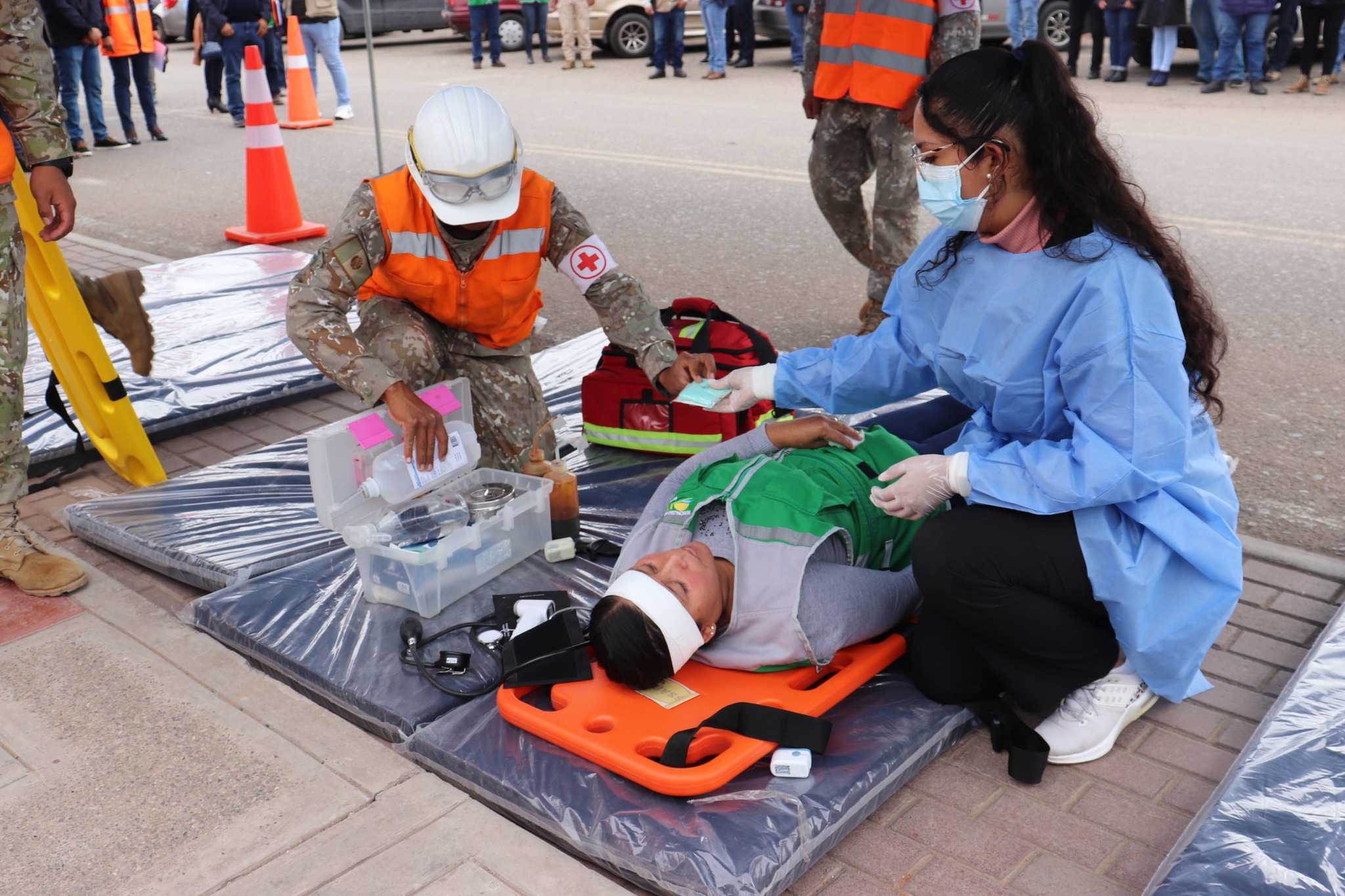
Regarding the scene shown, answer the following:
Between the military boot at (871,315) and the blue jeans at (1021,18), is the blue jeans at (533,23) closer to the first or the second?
the blue jeans at (1021,18)

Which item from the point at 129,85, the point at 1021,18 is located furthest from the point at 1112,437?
the point at 1021,18

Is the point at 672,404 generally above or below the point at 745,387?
below

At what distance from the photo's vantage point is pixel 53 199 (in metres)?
3.32

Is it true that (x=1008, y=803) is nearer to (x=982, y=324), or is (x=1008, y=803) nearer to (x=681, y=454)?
(x=982, y=324)

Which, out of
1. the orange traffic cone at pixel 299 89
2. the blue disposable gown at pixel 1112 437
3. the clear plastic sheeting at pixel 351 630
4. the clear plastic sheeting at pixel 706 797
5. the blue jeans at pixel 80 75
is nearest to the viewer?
the clear plastic sheeting at pixel 706 797

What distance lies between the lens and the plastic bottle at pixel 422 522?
3049 mm

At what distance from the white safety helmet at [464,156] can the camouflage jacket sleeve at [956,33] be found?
87.8 inches

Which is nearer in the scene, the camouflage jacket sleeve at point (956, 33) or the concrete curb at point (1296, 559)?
the concrete curb at point (1296, 559)

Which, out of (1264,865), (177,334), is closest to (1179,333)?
(1264,865)

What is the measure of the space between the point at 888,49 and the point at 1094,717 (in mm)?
3087

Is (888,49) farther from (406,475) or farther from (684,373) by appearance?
(406,475)

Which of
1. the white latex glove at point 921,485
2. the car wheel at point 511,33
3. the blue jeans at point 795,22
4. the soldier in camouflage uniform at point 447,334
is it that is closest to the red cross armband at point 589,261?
the soldier in camouflage uniform at point 447,334

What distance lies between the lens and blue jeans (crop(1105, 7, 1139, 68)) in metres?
11.7

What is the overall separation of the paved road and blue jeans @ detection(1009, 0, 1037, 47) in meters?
1.14
